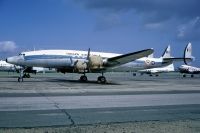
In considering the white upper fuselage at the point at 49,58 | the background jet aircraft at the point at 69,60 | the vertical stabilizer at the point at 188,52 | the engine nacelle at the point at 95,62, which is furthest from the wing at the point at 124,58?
the vertical stabilizer at the point at 188,52

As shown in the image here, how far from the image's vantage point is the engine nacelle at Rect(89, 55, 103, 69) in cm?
3197

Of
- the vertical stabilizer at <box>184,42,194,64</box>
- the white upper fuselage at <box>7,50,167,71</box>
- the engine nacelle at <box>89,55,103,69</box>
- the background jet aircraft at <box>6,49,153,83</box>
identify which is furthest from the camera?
the vertical stabilizer at <box>184,42,194,64</box>

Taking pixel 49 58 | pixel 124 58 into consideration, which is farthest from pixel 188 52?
pixel 49 58

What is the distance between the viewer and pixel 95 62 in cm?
3206

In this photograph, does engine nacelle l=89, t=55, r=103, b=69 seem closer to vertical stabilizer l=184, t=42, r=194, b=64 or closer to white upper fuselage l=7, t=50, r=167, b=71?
white upper fuselage l=7, t=50, r=167, b=71

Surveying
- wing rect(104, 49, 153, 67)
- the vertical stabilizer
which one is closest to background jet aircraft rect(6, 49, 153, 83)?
wing rect(104, 49, 153, 67)

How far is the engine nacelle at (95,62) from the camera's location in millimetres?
31969

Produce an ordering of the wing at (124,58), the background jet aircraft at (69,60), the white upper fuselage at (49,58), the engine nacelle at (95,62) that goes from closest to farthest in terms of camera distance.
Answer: the wing at (124,58) < the engine nacelle at (95,62) < the background jet aircraft at (69,60) < the white upper fuselage at (49,58)

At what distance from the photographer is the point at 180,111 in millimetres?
11664

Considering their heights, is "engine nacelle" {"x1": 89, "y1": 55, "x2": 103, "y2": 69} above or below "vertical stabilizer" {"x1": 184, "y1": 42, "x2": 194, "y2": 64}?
below

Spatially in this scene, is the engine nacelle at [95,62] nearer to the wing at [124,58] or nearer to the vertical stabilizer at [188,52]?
the wing at [124,58]

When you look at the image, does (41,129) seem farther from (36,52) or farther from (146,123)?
(36,52)

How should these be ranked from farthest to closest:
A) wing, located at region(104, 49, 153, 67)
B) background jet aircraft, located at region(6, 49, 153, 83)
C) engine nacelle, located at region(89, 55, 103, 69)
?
1. background jet aircraft, located at region(6, 49, 153, 83)
2. engine nacelle, located at region(89, 55, 103, 69)
3. wing, located at region(104, 49, 153, 67)

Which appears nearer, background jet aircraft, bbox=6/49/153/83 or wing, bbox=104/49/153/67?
wing, bbox=104/49/153/67
